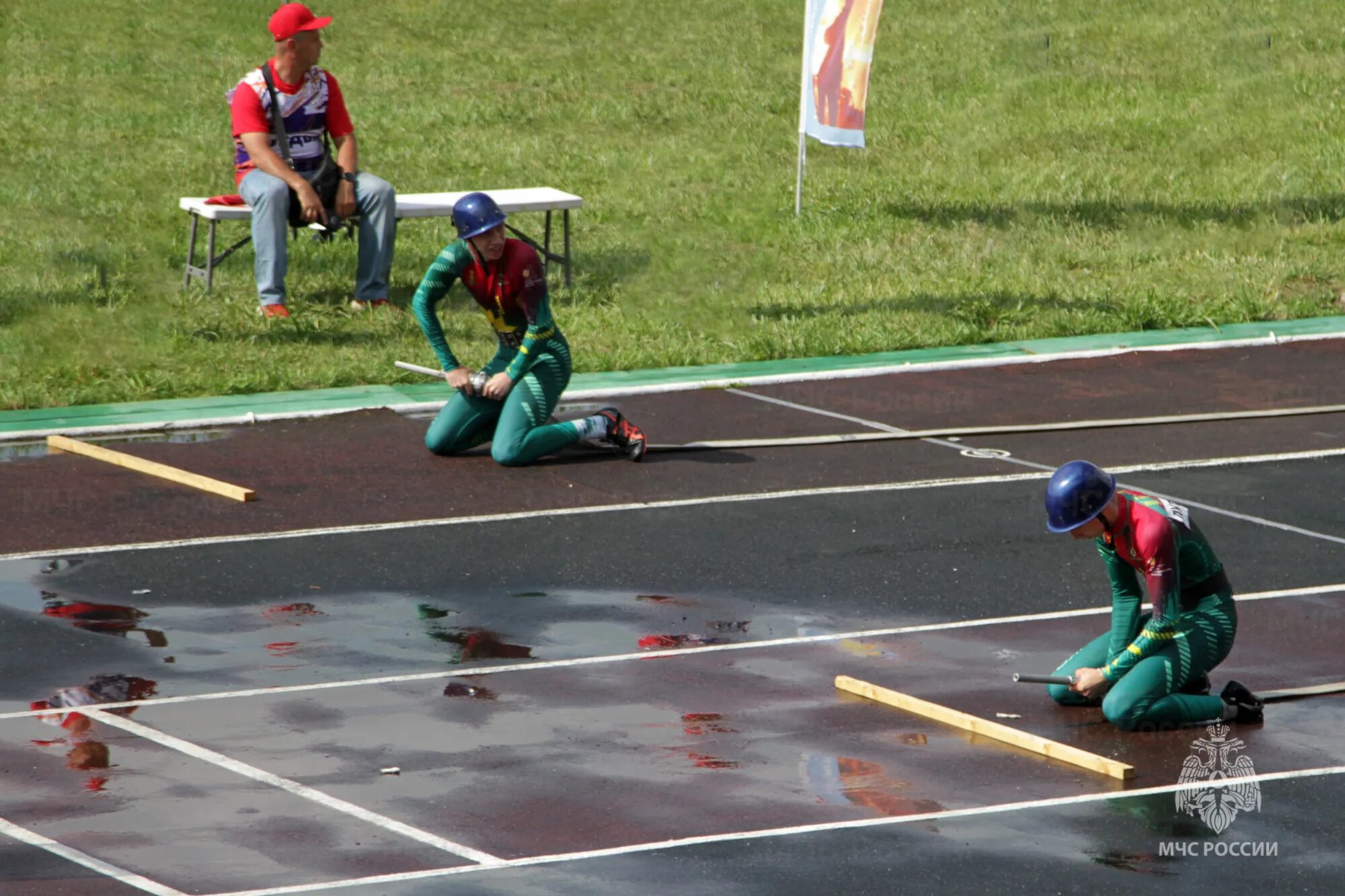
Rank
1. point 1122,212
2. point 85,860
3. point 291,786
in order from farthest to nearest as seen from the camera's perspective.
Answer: point 1122,212 < point 291,786 < point 85,860

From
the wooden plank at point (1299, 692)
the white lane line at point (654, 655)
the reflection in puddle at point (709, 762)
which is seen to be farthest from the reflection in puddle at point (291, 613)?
the wooden plank at point (1299, 692)

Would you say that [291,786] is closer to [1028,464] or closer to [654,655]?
[654,655]

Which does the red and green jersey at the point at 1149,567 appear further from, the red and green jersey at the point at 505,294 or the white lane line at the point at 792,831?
the red and green jersey at the point at 505,294

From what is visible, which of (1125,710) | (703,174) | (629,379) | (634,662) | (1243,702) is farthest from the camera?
(703,174)

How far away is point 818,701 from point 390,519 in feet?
12.7

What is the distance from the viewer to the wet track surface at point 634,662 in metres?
7.02

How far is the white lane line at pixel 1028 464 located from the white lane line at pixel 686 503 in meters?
0.02

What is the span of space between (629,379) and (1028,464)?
3.66 meters

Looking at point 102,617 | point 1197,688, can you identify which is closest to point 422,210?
point 102,617

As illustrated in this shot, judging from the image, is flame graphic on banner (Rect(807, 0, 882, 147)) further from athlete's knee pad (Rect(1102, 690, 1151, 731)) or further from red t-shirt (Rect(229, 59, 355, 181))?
athlete's knee pad (Rect(1102, 690, 1151, 731))

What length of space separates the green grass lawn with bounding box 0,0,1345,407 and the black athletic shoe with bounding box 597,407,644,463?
2847 mm

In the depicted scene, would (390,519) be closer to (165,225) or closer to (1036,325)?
(1036,325)

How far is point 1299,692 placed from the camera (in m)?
8.62

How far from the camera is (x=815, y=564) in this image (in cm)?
1091
